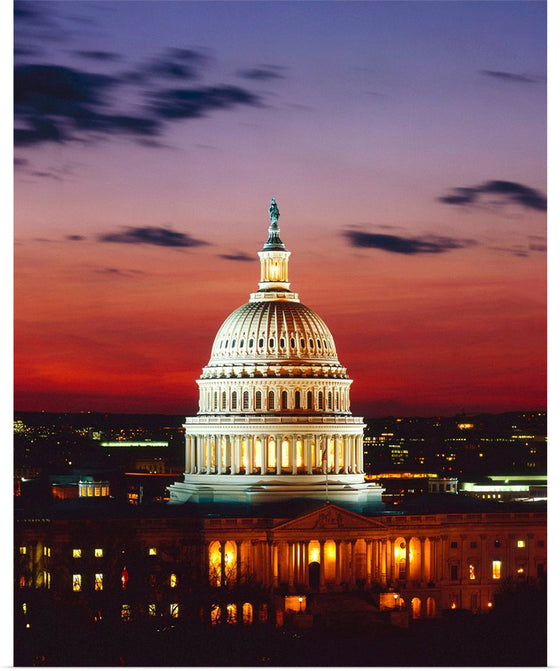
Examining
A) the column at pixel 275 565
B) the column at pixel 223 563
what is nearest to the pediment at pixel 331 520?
the column at pixel 275 565

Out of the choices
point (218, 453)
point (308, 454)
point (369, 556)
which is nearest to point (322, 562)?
point (369, 556)

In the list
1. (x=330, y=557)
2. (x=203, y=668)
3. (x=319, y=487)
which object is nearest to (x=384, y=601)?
(x=330, y=557)

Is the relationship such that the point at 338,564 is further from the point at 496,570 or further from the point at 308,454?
the point at 308,454

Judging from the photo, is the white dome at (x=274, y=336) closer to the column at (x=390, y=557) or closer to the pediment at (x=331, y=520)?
the pediment at (x=331, y=520)

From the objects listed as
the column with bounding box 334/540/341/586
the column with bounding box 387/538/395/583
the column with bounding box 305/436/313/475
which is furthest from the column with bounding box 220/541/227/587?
the column with bounding box 305/436/313/475

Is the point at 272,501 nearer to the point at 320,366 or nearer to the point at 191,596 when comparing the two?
the point at 320,366

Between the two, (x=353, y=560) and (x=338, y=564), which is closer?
(x=338, y=564)
